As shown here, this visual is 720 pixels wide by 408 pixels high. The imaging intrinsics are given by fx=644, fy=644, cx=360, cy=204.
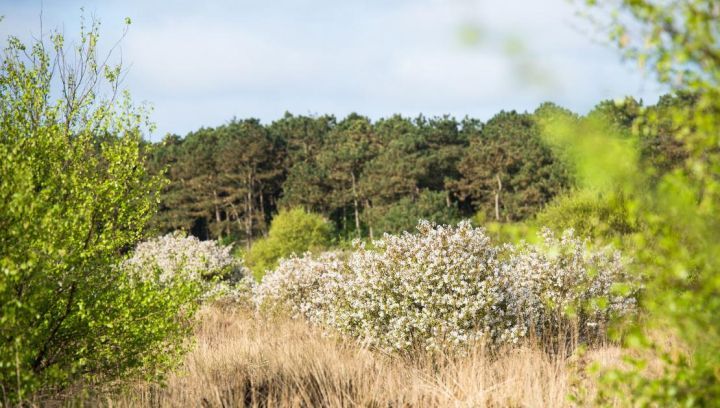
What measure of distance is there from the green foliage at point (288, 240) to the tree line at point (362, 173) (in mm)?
7997

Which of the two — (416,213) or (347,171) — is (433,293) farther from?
(347,171)

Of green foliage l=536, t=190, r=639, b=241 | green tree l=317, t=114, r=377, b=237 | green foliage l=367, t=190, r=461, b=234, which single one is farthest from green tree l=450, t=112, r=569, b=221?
green foliage l=536, t=190, r=639, b=241

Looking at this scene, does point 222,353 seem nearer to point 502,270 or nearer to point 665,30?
point 502,270

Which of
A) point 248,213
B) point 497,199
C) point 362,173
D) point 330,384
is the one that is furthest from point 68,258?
point 248,213

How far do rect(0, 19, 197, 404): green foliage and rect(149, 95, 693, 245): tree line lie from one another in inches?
1304

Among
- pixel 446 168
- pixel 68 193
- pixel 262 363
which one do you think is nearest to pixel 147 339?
pixel 262 363

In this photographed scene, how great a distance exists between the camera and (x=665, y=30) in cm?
269

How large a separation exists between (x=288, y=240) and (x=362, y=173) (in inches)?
752

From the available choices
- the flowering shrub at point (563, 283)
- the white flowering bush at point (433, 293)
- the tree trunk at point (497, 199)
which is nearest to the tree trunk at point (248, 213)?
the tree trunk at point (497, 199)

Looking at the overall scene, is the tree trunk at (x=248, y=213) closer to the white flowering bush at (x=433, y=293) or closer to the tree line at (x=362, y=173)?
the tree line at (x=362, y=173)

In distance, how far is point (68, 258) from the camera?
575 centimetres

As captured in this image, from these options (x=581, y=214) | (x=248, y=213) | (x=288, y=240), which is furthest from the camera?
(x=248, y=213)

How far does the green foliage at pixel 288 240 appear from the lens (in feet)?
106

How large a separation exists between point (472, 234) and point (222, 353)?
13.6ft
